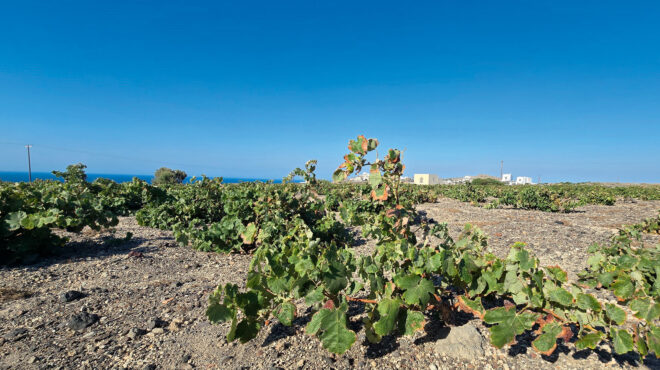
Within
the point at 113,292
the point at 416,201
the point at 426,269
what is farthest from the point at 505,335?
the point at 416,201

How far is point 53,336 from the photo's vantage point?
246cm

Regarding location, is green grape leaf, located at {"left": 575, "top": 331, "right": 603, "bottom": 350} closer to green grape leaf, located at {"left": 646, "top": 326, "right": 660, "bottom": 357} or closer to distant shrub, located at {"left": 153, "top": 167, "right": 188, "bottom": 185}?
green grape leaf, located at {"left": 646, "top": 326, "right": 660, "bottom": 357}

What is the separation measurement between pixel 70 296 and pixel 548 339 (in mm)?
4236

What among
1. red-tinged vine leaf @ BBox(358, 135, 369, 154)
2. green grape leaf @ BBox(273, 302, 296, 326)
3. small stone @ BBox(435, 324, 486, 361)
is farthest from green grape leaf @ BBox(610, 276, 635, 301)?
green grape leaf @ BBox(273, 302, 296, 326)

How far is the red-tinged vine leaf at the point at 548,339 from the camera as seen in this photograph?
1894 mm

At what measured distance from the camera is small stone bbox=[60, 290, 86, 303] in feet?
10.2

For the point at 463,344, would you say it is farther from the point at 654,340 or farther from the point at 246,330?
the point at 246,330

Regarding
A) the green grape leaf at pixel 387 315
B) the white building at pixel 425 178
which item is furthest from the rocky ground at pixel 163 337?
the white building at pixel 425 178

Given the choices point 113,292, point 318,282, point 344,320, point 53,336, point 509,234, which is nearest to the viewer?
point 344,320

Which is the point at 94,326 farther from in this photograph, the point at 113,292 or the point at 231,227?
the point at 231,227

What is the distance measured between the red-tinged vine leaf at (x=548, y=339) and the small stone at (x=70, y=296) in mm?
4137

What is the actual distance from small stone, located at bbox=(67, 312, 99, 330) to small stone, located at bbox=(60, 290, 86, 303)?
0.56 meters

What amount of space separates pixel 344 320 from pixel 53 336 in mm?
2421

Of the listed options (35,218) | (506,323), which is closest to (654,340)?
(506,323)
